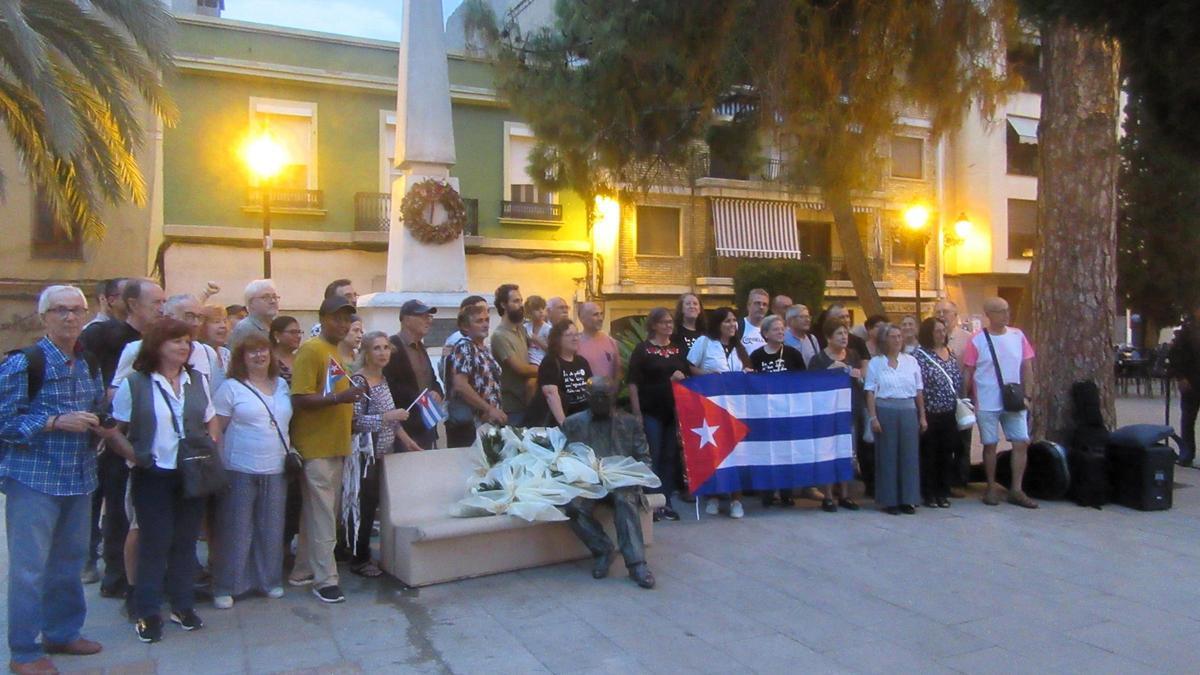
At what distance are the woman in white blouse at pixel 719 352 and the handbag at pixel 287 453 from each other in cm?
360

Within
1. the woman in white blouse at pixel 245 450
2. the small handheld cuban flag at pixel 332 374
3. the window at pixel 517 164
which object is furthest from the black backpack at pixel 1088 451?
the window at pixel 517 164

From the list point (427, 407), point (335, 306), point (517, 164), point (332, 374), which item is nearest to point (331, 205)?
point (517, 164)

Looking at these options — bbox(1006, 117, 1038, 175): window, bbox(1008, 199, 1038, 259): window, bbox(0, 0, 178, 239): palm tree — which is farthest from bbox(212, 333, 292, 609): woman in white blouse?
bbox(1006, 117, 1038, 175): window

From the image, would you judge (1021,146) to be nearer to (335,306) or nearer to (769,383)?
(769,383)

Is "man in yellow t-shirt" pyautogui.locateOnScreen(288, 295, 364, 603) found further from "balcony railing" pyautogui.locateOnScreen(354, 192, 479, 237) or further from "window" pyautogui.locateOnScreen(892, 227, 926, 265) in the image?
"window" pyautogui.locateOnScreen(892, 227, 926, 265)

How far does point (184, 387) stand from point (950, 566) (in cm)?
493

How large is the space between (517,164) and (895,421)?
16508 mm

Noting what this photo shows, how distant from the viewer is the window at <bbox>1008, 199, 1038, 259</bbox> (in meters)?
30.0

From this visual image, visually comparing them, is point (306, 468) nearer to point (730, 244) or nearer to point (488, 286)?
point (488, 286)

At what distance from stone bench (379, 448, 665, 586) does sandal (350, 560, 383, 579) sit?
7 centimetres

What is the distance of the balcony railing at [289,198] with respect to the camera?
20641 millimetres

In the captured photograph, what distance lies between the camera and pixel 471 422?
735cm

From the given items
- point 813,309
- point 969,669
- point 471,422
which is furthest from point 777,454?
point 813,309

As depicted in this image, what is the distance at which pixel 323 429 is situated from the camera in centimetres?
574
